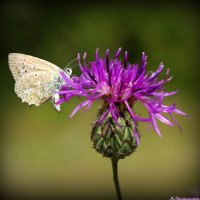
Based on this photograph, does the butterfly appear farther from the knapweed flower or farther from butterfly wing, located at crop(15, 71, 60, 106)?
the knapweed flower

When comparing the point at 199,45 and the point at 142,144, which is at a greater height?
the point at 199,45

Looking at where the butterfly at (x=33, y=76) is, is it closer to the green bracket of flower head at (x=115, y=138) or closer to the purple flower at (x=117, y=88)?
the purple flower at (x=117, y=88)

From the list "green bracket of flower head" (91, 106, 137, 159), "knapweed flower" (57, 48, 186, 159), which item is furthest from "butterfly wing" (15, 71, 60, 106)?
"green bracket of flower head" (91, 106, 137, 159)

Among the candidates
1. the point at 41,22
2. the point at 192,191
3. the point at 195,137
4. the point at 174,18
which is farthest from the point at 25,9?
the point at 192,191

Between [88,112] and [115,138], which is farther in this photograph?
[88,112]

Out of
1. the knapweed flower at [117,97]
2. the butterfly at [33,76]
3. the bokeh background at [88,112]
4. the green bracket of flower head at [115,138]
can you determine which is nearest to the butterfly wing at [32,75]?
the butterfly at [33,76]

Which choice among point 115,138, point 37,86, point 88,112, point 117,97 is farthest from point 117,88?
point 88,112

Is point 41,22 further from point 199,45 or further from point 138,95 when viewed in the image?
point 138,95

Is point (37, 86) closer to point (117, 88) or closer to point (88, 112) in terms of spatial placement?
point (117, 88)
